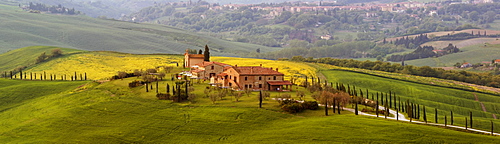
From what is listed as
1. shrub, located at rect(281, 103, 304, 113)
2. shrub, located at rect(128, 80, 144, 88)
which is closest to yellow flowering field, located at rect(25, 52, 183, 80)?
shrub, located at rect(128, 80, 144, 88)

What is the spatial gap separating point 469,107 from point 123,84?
77.0 meters

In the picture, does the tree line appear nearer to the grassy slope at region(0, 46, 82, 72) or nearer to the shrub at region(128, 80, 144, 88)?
the grassy slope at region(0, 46, 82, 72)

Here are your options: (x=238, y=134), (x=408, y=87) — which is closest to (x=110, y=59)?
(x=408, y=87)

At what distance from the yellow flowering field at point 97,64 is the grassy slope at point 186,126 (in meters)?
45.3

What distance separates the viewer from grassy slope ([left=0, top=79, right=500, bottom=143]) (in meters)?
62.7

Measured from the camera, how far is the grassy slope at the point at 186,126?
206 ft

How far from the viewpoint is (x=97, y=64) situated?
473 ft

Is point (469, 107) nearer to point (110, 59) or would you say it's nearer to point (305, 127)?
point (305, 127)

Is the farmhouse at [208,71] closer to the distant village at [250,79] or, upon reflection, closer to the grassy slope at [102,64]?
the distant village at [250,79]

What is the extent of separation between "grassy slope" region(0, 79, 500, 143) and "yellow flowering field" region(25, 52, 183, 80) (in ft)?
149

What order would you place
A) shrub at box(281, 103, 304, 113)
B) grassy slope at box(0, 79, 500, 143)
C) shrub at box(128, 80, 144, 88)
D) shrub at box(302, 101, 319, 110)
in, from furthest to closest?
1. shrub at box(128, 80, 144, 88)
2. shrub at box(302, 101, 319, 110)
3. shrub at box(281, 103, 304, 113)
4. grassy slope at box(0, 79, 500, 143)

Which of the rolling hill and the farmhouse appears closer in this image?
the rolling hill

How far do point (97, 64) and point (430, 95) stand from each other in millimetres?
88803

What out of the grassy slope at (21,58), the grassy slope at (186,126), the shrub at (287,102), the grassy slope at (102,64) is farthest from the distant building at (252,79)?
the grassy slope at (21,58)
